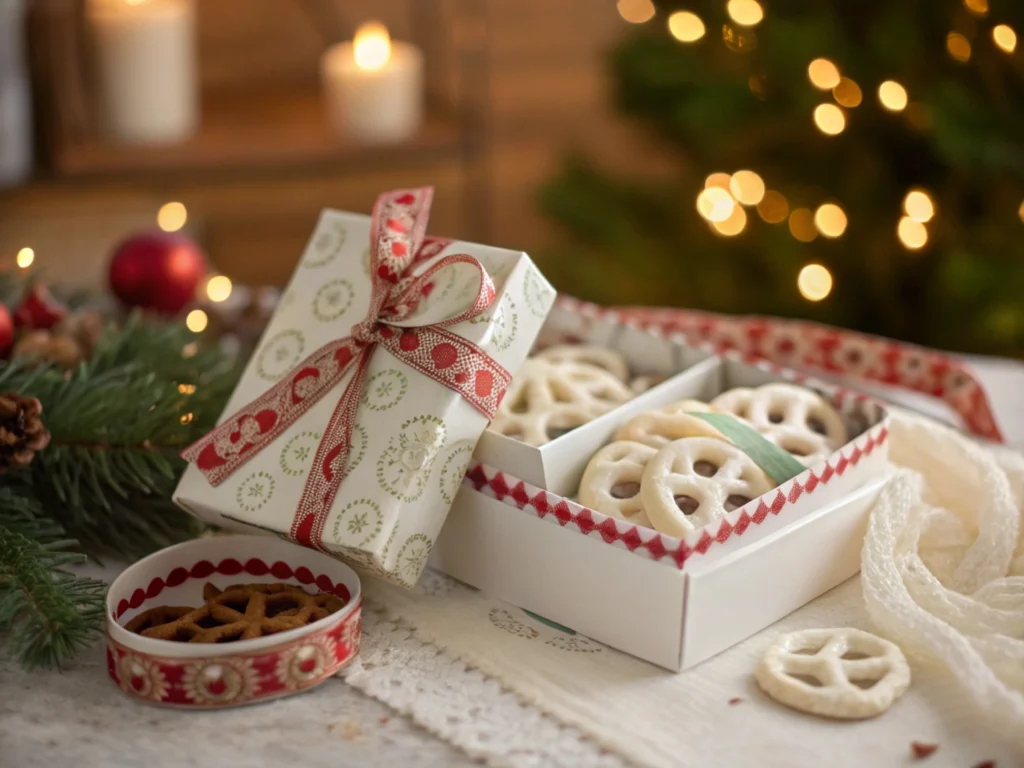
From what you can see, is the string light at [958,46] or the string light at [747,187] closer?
the string light at [958,46]

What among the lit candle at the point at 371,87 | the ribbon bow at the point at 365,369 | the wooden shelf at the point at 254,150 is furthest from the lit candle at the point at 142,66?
the ribbon bow at the point at 365,369

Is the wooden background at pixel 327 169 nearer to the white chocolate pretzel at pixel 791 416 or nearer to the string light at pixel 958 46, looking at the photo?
the string light at pixel 958 46

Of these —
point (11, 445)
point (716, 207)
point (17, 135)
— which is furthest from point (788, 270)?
point (17, 135)

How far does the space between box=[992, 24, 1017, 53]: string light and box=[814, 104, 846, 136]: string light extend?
36 centimetres

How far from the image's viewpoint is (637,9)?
2.05 m

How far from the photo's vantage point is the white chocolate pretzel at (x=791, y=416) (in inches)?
43.8

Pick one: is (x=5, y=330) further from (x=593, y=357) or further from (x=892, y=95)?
(x=892, y=95)

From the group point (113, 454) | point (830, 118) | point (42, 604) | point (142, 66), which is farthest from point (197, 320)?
point (830, 118)

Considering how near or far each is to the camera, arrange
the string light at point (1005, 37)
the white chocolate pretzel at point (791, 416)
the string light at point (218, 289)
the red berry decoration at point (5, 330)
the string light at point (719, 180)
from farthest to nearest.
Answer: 1. the string light at point (719, 180)
2. the string light at point (218, 289)
3. the string light at point (1005, 37)
4. the red berry decoration at point (5, 330)
5. the white chocolate pretzel at point (791, 416)

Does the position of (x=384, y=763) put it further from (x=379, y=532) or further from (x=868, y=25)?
(x=868, y=25)

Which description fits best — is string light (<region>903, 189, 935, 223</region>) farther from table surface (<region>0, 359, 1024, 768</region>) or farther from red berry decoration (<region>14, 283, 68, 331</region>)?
red berry decoration (<region>14, 283, 68, 331</region>)

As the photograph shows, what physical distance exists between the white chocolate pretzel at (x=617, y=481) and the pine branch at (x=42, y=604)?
44 cm

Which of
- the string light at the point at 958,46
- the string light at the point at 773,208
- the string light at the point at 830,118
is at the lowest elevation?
the string light at the point at 773,208

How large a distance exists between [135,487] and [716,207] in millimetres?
1286
